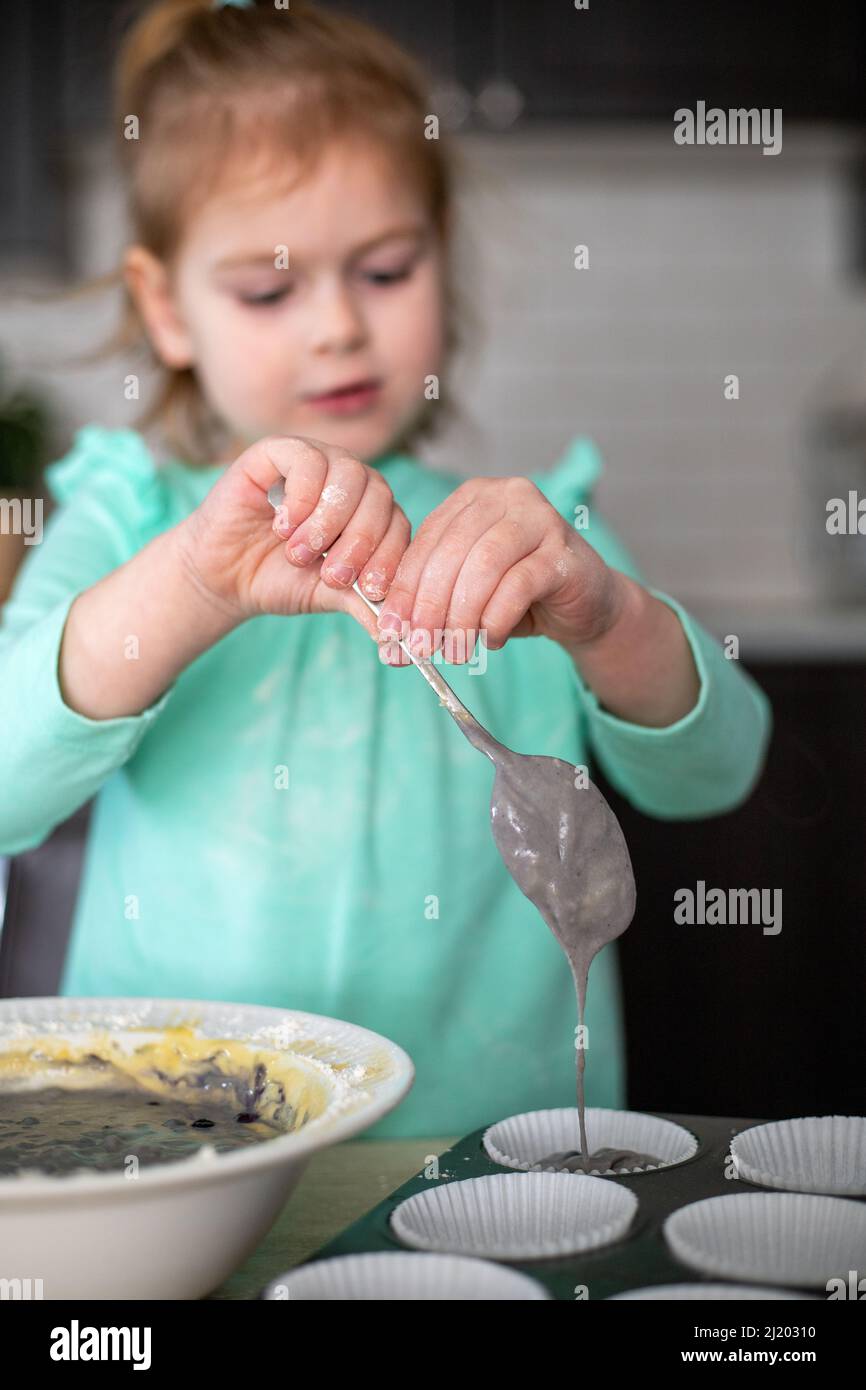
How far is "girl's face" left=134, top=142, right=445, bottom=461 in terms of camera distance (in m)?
0.88

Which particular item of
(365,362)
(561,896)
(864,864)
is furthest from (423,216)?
(864,864)

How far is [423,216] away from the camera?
949 millimetres

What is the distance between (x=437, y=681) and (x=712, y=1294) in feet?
0.86

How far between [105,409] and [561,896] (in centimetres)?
207

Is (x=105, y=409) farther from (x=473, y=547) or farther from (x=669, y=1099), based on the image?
(x=473, y=547)

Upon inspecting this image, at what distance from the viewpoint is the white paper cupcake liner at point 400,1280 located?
443mm

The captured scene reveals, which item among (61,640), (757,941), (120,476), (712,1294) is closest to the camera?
(712,1294)

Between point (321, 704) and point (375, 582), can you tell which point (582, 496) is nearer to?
point (321, 704)

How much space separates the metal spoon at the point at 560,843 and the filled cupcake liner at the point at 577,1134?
2 centimetres

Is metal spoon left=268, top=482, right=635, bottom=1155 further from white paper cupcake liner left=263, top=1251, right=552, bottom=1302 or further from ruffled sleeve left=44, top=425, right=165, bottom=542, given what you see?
ruffled sleeve left=44, top=425, right=165, bottom=542

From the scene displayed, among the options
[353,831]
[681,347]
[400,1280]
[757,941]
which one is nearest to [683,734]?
[353,831]

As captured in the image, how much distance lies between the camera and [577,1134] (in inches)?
24.2

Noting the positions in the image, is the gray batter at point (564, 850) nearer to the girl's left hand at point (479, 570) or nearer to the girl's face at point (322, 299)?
the girl's left hand at point (479, 570)

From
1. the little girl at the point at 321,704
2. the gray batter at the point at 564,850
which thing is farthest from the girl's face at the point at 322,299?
the gray batter at the point at 564,850
